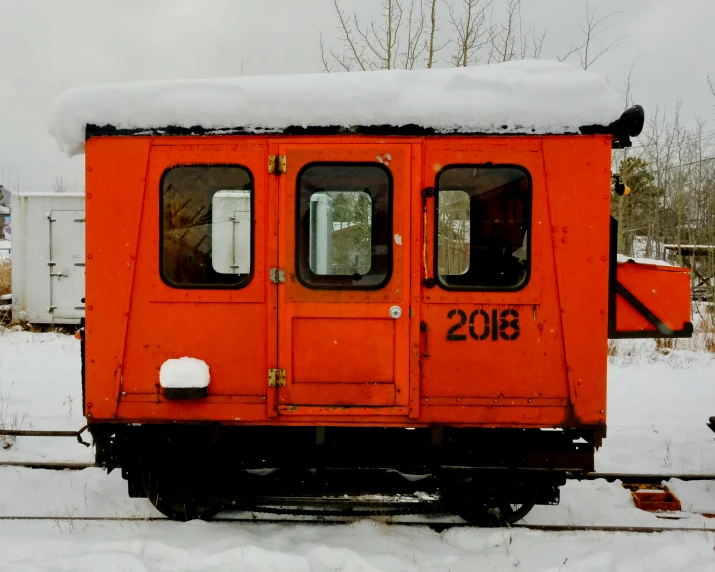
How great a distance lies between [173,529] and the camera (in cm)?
373

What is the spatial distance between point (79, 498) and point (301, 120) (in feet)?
12.0

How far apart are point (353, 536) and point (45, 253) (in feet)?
34.2

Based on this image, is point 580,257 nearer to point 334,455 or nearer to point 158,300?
point 334,455

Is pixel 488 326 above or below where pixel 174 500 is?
above

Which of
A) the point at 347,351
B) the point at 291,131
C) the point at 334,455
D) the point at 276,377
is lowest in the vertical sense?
the point at 334,455

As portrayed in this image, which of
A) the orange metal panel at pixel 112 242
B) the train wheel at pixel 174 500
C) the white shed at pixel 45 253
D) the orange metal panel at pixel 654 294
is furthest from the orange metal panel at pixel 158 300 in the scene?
the white shed at pixel 45 253

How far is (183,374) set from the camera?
11.3 feet

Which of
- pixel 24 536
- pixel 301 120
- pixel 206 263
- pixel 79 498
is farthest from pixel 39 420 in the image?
pixel 301 120

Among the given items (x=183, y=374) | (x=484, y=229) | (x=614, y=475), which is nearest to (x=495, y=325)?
(x=484, y=229)

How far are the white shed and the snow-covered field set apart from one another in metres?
5.97

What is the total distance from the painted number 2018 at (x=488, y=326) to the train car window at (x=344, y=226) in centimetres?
59

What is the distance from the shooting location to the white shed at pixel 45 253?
11172 millimetres

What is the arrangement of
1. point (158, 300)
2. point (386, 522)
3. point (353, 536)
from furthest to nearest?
1. point (386, 522)
2. point (353, 536)
3. point (158, 300)

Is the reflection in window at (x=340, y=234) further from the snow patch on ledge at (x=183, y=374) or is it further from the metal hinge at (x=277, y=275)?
the snow patch on ledge at (x=183, y=374)
